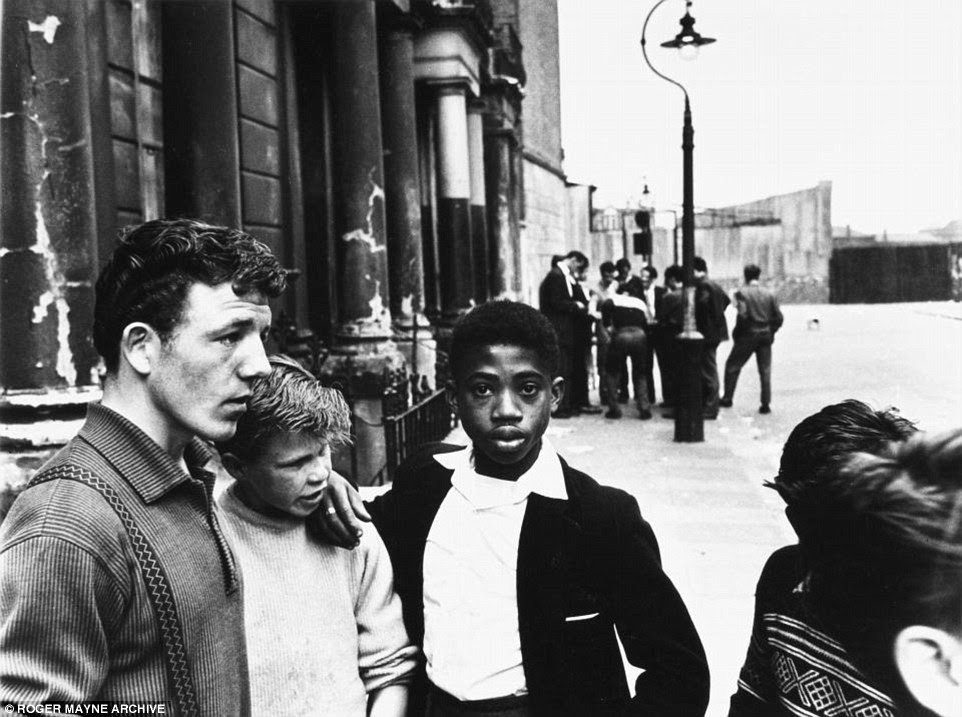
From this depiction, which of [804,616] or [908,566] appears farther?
[804,616]

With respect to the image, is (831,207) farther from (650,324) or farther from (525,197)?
(650,324)

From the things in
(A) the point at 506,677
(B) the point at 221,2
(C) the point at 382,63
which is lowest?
(A) the point at 506,677

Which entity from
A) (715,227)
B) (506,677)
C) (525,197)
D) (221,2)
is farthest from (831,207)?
(506,677)

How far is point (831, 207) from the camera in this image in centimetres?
5438

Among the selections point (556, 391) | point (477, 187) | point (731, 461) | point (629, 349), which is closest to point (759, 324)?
point (629, 349)

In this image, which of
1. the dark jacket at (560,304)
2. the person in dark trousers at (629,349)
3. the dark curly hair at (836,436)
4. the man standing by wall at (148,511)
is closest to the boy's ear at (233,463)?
the man standing by wall at (148,511)

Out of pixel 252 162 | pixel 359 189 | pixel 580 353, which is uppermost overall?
pixel 252 162

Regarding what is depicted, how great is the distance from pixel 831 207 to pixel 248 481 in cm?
5718

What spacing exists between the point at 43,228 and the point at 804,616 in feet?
12.0

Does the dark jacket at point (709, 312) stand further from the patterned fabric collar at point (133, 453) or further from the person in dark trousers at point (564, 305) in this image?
the patterned fabric collar at point (133, 453)

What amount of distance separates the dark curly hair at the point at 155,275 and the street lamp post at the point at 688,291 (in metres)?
9.47

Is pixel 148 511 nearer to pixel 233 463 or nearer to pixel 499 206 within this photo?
pixel 233 463

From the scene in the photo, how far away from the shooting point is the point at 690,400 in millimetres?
10672

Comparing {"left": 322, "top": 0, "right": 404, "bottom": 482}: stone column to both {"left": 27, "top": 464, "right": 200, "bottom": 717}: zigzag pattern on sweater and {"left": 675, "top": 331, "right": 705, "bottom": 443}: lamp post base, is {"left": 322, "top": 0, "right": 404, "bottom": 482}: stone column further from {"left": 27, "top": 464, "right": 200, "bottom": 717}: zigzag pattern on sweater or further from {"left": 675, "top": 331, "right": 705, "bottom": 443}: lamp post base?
{"left": 27, "top": 464, "right": 200, "bottom": 717}: zigzag pattern on sweater
